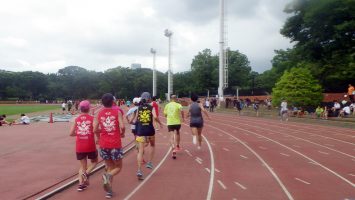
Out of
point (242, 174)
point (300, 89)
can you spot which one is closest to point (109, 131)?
point (242, 174)

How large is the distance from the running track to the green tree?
86.6ft

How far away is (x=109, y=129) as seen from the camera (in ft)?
25.4

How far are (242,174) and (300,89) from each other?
34.3 m

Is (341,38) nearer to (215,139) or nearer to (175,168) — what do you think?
(215,139)

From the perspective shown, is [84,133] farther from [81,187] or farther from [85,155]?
[81,187]

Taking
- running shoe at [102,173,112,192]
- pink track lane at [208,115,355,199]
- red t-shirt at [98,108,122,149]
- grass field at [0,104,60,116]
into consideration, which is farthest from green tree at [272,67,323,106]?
running shoe at [102,173,112,192]

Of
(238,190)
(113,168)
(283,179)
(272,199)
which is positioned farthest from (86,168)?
(283,179)

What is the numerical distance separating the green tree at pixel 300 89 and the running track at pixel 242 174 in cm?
2639

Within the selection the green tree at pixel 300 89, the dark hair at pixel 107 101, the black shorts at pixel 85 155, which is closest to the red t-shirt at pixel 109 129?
the dark hair at pixel 107 101

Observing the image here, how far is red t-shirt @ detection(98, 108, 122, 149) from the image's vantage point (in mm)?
7730

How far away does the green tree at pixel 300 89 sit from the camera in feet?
138

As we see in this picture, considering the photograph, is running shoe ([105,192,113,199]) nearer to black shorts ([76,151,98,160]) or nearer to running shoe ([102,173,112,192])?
running shoe ([102,173,112,192])

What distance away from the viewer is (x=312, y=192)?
8258mm

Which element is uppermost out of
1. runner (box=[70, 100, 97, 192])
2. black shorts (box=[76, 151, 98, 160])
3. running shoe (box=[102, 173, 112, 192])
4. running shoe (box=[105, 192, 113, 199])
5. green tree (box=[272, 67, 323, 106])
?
green tree (box=[272, 67, 323, 106])
